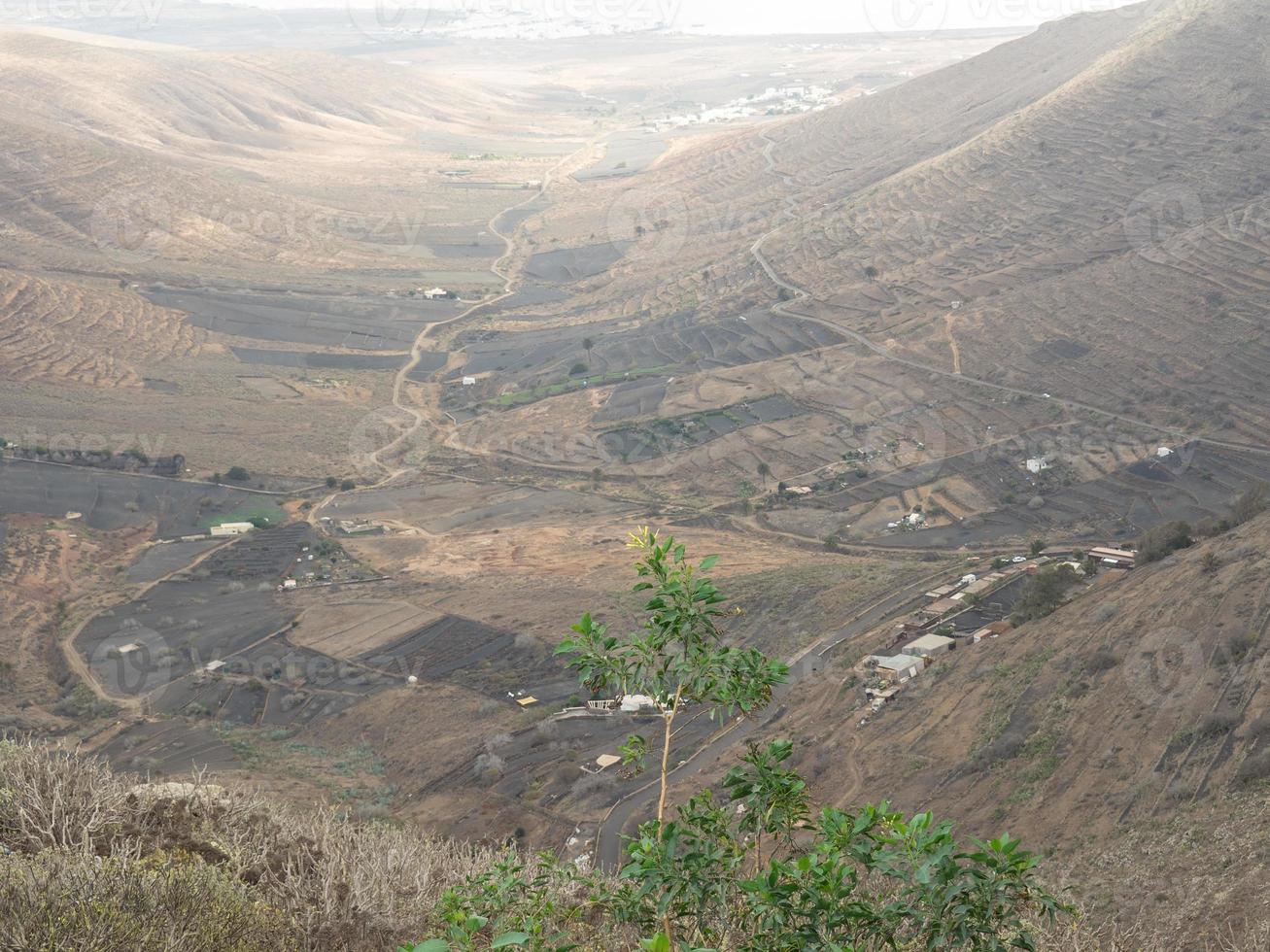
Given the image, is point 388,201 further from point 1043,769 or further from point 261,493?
point 1043,769

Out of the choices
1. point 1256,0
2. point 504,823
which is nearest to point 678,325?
point 1256,0

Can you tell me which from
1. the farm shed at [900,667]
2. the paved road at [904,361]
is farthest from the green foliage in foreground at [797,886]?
the paved road at [904,361]

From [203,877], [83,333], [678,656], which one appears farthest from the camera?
[83,333]

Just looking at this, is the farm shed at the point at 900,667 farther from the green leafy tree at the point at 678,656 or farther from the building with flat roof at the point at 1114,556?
the green leafy tree at the point at 678,656

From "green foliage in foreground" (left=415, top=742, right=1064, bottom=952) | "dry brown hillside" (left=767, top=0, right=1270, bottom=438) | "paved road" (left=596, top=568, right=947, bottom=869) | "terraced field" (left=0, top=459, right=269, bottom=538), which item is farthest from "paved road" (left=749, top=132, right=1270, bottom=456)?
"green foliage in foreground" (left=415, top=742, right=1064, bottom=952)

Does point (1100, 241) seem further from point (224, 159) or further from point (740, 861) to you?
point (224, 159)

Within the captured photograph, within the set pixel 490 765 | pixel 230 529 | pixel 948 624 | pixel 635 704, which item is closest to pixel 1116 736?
pixel 948 624

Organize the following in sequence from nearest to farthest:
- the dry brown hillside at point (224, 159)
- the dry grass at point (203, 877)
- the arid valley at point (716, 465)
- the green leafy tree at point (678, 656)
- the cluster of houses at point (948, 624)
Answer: the green leafy tree at point (678, 656)
the dry grass at point (203, 877)
the arid valley at point (716, 465)
the cluster of houses at point (948, 624)
the dry brown hillside at point (224, 159)
